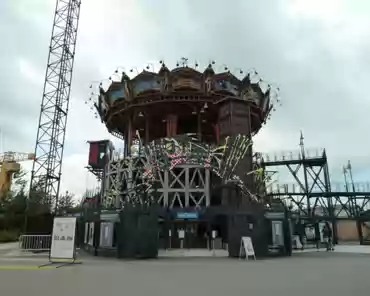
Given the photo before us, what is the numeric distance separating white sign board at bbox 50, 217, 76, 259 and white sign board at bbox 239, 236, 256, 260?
10016mm

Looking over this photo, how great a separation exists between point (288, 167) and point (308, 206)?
7138 millimetres

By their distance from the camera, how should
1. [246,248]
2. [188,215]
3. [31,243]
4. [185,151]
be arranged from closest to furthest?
[246,248] → [31,243] → [188,215] → [185,151]

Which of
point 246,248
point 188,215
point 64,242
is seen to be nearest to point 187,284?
point 64,242

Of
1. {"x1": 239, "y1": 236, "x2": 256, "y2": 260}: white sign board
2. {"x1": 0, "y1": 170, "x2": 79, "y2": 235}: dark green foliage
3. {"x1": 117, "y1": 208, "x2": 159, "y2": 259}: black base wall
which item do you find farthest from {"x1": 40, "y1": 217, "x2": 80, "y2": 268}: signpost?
{"x1": 0, "y1": 170, "x2": 79, "y2": 235}: dark green foliage

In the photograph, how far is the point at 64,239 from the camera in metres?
17.2

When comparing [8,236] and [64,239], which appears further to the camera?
[8,236]

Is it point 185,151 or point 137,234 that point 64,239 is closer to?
point 137,234

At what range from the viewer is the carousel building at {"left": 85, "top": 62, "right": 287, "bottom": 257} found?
108 feet

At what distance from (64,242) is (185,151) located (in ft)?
75.4

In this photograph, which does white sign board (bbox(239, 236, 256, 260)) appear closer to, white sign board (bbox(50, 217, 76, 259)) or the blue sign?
white sign board (bbox(50, 217, 76, 259))

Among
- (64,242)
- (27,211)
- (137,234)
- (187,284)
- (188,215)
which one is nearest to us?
(187,284)

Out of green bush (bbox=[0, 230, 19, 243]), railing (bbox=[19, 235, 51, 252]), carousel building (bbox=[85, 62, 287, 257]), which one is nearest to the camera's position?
railing (bbox=[19, 235, 51, 252])

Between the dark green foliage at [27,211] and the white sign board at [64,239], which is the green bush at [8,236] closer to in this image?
the dark green foliage at [27,211]

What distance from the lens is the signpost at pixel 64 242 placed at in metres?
16.9
